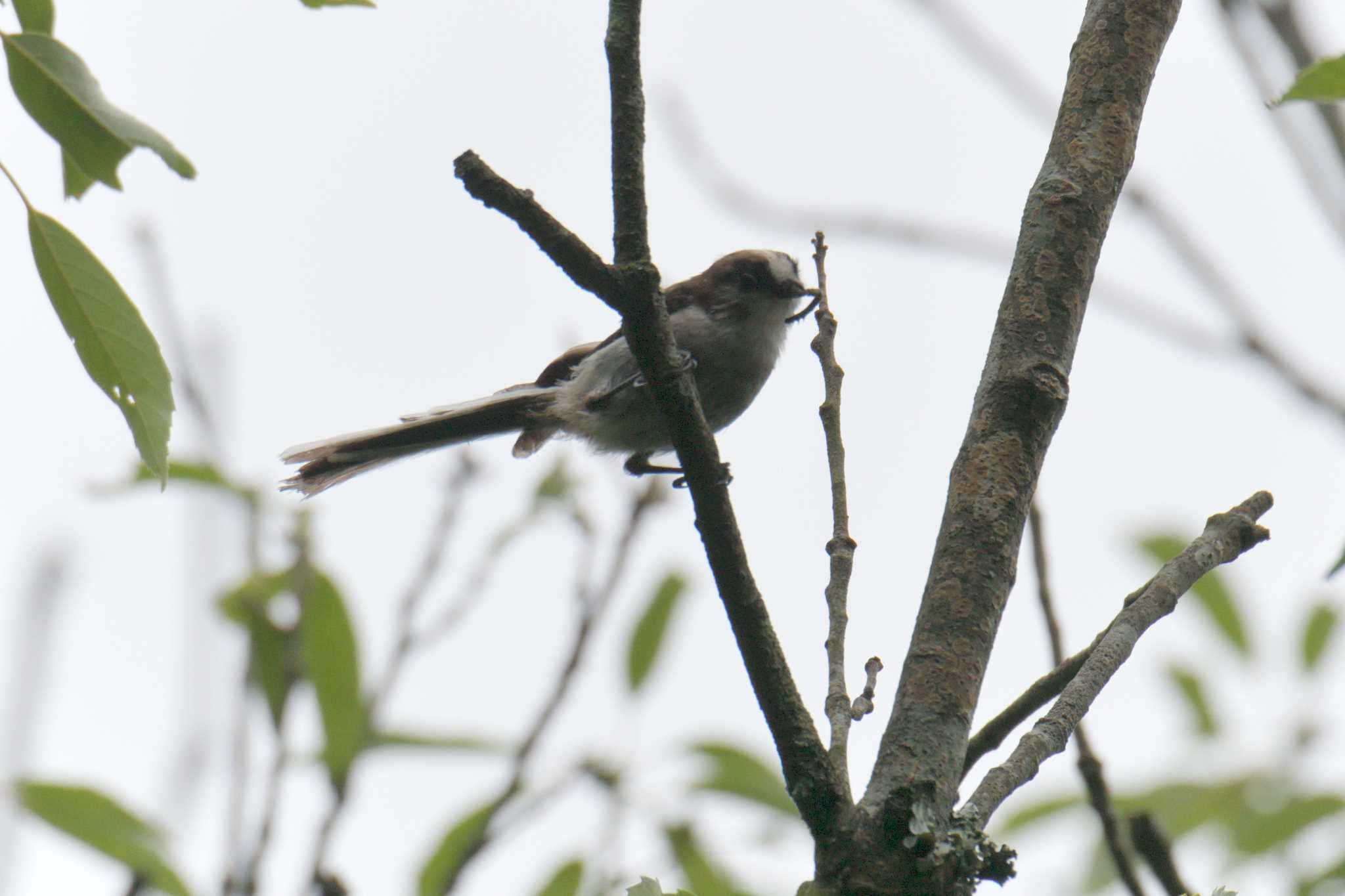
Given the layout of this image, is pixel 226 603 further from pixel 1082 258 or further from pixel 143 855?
pixel 1082 258

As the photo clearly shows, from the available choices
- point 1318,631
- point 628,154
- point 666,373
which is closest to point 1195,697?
point 1318,631

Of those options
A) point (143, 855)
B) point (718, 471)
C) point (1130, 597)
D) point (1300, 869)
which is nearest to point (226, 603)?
point (143, 855)

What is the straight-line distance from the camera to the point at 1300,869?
335 cm

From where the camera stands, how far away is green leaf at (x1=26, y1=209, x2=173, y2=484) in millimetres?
1936

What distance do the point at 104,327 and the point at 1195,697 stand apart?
3956 mm

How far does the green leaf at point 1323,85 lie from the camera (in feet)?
5.81

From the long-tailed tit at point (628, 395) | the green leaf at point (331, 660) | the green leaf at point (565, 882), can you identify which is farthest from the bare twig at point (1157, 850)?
the long-tailed tit at point (628, 395)

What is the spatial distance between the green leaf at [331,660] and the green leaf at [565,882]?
60 cm

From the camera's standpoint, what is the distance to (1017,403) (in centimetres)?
203

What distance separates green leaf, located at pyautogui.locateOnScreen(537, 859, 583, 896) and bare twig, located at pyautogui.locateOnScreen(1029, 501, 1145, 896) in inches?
59.5

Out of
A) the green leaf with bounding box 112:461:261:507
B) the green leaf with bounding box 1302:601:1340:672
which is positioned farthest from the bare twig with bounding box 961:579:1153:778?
the green leaf with bounding box 1302:601:1340:672

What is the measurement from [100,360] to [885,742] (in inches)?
47.1

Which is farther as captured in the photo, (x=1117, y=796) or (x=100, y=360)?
(x=1117, y=796)

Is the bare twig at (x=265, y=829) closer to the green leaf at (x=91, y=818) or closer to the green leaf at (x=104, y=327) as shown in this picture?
the green leaf at (x=91, y=818)
